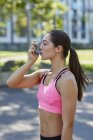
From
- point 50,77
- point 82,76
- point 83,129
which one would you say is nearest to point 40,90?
point 50,77

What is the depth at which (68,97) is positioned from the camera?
3078 mm

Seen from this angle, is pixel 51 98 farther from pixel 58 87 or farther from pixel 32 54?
pixel 32 54

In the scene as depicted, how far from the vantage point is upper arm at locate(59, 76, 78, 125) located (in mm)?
3076

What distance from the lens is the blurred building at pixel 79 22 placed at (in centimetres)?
7436

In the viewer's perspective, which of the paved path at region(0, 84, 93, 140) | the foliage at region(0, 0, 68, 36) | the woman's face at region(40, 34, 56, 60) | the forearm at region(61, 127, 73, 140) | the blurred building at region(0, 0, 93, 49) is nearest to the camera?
the forearm at region(61, 127, 73, 140)

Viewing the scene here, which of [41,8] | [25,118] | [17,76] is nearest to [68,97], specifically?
[17,76]

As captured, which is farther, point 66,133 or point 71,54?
point 71,54

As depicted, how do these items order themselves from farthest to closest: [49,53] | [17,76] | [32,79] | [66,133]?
1. [32,79]
2. [17,76]
3. [49,53]
4. [66,133]

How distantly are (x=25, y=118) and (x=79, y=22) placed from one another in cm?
6695

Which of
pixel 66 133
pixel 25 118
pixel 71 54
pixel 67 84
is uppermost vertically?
pixel 71 54

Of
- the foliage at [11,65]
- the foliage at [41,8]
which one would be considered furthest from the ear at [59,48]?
the foliage at [11,65]

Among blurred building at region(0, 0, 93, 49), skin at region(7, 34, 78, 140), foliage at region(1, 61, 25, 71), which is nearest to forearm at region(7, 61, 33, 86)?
skin at region(7, 34, 78, 140)

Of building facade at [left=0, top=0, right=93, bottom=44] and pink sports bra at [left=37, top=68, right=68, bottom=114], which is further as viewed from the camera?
building facade at [left=0, top=0, right=93, bottom=44]

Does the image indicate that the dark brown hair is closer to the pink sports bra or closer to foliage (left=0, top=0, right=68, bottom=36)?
the pink sports bra
